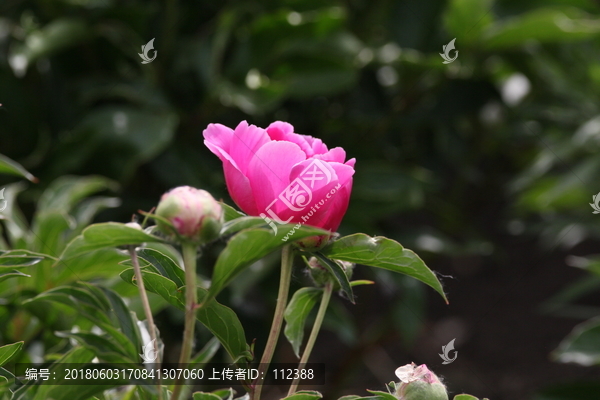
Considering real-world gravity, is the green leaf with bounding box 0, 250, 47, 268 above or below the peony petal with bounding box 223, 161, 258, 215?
below

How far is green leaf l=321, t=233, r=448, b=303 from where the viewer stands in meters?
0.41

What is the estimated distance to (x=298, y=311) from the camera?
0.49 m

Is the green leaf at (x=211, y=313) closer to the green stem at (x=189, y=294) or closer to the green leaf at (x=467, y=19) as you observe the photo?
the green stem at (x=189, y=294)

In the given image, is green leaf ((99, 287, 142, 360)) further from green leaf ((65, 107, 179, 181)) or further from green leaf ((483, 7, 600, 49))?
green leaf ((483, 7, 600, 49))

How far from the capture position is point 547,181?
166 cm

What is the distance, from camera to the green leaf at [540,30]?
51.9 inches

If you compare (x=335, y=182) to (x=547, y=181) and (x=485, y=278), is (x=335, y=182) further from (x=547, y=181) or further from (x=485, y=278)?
(x=485, y=278)

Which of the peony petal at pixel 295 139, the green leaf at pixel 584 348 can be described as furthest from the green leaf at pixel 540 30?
the peony petal at pixel 295 139

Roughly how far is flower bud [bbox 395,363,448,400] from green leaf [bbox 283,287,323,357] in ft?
0.27

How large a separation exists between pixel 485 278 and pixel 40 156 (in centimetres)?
174

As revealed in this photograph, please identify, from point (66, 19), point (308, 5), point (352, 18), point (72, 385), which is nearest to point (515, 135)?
point (352, 18)

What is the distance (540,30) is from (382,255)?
109 cm

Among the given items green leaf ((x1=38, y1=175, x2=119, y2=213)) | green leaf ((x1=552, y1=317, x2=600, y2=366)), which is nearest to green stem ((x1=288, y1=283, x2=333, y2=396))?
green leaf ((x1=38, y1=175, x2=119, y2=213))

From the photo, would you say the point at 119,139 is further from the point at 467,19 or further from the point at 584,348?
the point at 584,348
